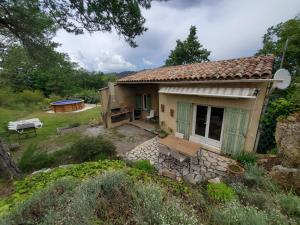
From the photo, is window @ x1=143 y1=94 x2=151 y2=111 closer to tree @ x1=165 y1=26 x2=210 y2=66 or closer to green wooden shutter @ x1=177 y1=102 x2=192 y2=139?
green wooden shutter @ x1=177 y1=102 x2=192 y2=139

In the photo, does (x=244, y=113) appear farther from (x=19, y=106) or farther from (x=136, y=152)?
(x=19, y=106)

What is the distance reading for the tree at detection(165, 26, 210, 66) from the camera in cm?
3584

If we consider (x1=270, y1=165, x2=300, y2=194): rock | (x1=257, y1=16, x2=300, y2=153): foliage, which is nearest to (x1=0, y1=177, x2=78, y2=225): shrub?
(x1=270, y1=165, x2=300, y2=194): rock

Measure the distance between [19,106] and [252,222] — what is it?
130ft

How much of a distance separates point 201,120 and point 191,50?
31023 millimetres

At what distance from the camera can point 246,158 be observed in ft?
28.1

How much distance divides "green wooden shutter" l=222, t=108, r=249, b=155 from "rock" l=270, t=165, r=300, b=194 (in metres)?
2.68

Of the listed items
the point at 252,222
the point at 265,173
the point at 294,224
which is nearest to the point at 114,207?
the point at 252,222

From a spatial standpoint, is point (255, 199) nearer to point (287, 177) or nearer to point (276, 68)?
point (287, 177)

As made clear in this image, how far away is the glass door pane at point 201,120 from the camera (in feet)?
36.1

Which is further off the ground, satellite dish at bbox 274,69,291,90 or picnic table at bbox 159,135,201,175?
satellite dish at bbox 274,69,291,90

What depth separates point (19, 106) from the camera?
28.9 metres

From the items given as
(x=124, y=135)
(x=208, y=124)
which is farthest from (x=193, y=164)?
(x=124, y=135)

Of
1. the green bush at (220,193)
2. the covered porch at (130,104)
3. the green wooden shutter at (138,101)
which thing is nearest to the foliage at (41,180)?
the green bush at (220,193)
